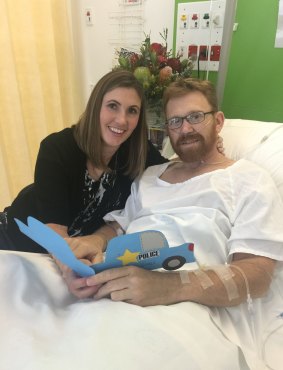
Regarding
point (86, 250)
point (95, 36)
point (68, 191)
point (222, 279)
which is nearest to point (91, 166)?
point (68, 191)

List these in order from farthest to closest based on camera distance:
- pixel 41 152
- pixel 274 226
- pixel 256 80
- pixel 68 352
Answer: pixel 256 80 → pixel 41 152 → pixel 274 226 → pixel 68 352

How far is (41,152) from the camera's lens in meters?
1.25

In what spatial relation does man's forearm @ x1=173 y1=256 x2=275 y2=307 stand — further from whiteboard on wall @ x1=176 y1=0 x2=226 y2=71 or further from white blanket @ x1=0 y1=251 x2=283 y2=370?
whiteboard on wall @ x1=176 y1=0 x2=226 y2=71

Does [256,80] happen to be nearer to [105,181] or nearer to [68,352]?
[105,181]

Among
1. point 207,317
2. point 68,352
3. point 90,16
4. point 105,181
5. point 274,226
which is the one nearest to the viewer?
point 68,352

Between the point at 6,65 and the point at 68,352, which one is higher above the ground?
the point at 6,65

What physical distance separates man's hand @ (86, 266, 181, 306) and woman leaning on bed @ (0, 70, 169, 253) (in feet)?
1.34

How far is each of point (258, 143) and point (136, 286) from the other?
840 mm

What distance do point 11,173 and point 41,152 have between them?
1.05 meters

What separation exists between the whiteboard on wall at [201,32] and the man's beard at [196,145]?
27.3 inches

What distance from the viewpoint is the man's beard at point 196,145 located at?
1.23 metres

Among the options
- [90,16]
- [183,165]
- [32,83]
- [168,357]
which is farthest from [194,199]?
[90,16]

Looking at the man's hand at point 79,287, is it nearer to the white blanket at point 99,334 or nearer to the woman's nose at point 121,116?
the white blanket at point 99,334

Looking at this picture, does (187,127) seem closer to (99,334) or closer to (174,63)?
(174,63)
